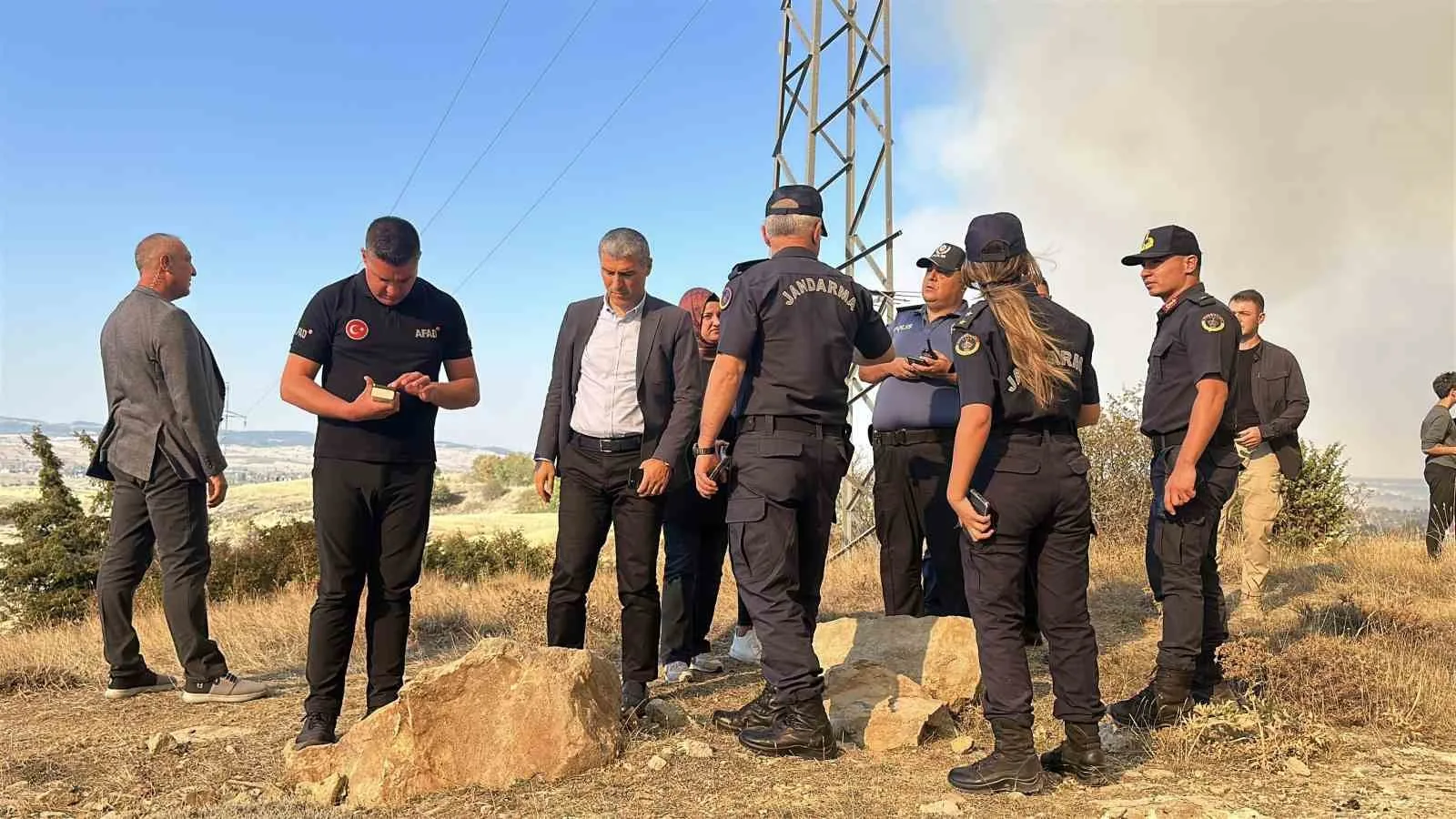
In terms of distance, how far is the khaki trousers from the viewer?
6734mm

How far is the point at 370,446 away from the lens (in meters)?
4.11

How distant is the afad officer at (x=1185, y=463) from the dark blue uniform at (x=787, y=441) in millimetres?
1459

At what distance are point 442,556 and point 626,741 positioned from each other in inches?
476

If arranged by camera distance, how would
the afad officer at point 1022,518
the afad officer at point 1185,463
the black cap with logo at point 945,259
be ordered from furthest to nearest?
the black cap with logo at point 945,259 < the afad officer at point 1185,463 < the afad officer at point 1022,518

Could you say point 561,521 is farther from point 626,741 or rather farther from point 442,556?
point 442,556

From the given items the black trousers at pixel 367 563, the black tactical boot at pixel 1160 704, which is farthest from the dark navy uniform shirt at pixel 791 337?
the black tactical boot at pixel 1160 704

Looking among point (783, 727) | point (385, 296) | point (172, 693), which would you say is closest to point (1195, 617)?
point (783, 727)

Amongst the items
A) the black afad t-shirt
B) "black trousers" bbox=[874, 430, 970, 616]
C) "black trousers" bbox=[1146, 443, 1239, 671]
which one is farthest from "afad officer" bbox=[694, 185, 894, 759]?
"black trousers" bbox=[1146, 443, 1239, 671]

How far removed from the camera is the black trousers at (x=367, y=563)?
4098 millimetres

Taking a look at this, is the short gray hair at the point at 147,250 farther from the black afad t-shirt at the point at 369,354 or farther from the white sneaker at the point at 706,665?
the white sneaker at the point at 706,665

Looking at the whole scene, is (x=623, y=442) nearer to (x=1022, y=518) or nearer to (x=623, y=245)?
(x=623, y=245)

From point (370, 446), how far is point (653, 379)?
126 centimetres

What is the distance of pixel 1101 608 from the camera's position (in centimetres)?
733

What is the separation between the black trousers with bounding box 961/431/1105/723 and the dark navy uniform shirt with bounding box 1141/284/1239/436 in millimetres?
1006
